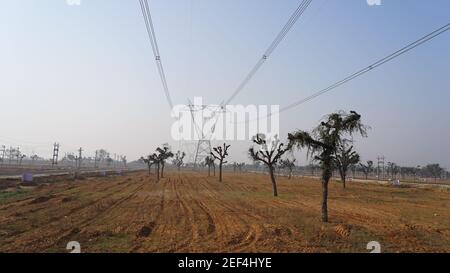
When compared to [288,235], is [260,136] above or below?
above

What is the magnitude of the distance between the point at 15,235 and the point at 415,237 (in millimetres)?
14969

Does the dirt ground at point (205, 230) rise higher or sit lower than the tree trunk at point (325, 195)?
lower

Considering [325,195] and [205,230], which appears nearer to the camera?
[205,230]

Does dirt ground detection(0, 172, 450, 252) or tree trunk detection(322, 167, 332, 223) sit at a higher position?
tree trunk detection(322, 167, 332, 223)

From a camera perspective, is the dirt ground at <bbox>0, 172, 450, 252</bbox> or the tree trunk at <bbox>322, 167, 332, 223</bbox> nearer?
the dirt ground at <bbox>0, 172, 450, 252</bbox>

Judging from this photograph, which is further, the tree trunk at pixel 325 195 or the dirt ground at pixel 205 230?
the tree trunk at pixel 325 195

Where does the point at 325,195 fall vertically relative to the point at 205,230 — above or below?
above
